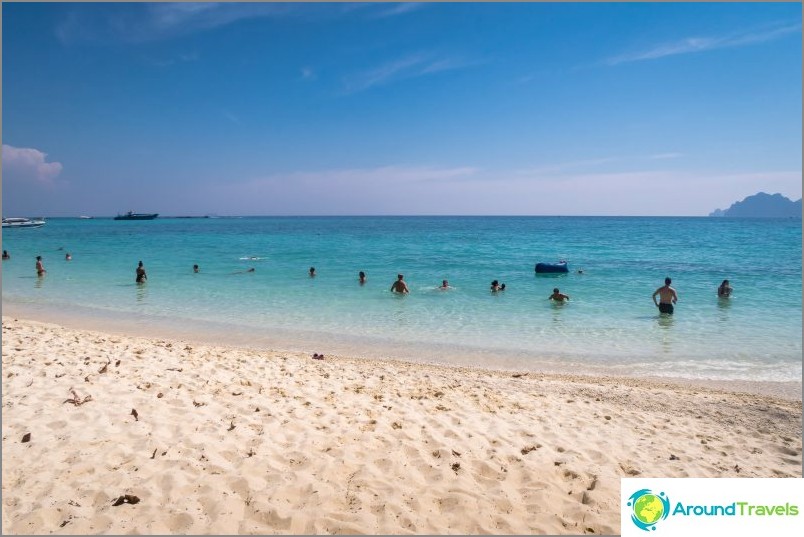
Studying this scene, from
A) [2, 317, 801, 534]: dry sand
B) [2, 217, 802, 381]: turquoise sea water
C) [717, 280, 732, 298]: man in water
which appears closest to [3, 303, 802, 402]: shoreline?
[2, 217, 802, 381]: turquoise sea water

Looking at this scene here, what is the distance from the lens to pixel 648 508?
4.38 m

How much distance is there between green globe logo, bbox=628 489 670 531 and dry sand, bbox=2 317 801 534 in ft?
0.85

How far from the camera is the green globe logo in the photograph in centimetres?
431

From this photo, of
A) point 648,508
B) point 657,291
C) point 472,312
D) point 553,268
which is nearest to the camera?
point 648,508

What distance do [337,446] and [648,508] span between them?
352cm

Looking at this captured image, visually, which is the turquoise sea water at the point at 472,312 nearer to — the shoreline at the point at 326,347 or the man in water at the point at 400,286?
the shoreline at the point at 326,347

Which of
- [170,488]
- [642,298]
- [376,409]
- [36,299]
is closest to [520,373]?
[376,409]

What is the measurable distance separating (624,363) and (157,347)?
38.6 feet

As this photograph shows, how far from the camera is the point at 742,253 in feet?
147

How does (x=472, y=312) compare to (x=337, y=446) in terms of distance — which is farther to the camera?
(x=472, y=312)

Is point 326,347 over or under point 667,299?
under

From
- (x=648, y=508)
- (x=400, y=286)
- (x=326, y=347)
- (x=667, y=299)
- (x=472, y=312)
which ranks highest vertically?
(x=667, y=299)
